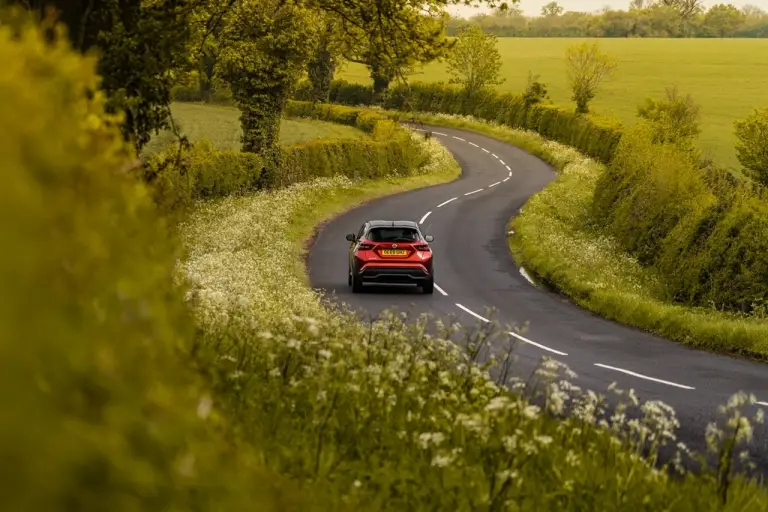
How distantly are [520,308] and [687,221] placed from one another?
529cm

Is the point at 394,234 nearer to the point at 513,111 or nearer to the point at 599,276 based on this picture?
the point at 599,276

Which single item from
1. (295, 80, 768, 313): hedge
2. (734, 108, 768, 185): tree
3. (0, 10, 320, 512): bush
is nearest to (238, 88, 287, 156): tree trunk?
(295, 80, 768, 313): hedge

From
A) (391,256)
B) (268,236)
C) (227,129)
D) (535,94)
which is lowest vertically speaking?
(227,129)

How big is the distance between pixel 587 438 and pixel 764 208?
15.3m

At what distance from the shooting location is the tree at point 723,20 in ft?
605

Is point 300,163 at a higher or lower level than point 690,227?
lower

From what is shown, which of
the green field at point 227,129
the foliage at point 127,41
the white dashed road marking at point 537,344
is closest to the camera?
the foliage at point 127,41

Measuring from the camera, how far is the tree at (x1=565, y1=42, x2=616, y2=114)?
234 feet

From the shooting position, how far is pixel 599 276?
25766mm

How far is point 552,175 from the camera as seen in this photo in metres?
55.3

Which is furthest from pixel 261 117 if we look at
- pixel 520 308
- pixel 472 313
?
pixel 472 313

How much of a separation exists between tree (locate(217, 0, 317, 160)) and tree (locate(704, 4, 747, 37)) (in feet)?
531

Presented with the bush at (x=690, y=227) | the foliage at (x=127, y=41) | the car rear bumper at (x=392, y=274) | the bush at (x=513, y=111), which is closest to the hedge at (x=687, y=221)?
the bush at (x=690, y=227)

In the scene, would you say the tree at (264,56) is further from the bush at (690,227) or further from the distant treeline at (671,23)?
the distant treeline at (671,23)
